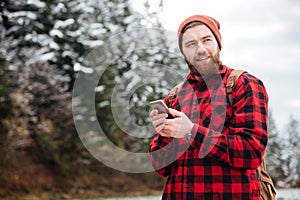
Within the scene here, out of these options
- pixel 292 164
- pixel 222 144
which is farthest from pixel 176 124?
pixel 292 164

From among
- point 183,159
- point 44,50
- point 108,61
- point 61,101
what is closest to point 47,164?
point 61,101

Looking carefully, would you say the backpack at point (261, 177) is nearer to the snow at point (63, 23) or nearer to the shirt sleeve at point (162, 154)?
the shirt sleeve at point (162, 154)

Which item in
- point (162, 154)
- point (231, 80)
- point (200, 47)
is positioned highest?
point (200, 47)

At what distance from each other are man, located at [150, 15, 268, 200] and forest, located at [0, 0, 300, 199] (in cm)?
941

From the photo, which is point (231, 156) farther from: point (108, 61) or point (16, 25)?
point (108, 61)

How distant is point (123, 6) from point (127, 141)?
195 inches

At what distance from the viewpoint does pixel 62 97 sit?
14250 mm

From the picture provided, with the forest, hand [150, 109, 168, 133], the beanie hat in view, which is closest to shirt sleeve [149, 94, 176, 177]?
hand [150, 109, 168, 133]

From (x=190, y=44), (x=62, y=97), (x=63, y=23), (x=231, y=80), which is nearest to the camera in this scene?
(x=231, y=80)

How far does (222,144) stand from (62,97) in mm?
Answer: 12869

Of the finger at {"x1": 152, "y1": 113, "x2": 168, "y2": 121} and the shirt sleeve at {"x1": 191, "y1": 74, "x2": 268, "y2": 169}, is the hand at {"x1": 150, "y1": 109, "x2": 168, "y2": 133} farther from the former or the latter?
the shirt sleeve at {"x1": 191, "y1": 74, "x2": 268, "y2": 169}

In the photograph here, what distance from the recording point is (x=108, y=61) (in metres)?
16.0

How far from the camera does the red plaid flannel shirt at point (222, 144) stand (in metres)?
1.72

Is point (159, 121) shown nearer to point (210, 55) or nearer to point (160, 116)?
point (160, 116)
